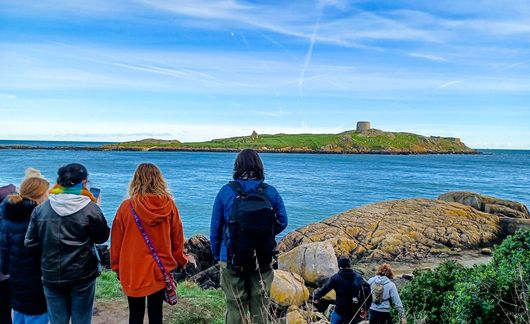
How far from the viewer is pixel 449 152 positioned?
188125mm

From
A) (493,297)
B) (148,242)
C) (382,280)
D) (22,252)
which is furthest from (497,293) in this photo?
(22,252)

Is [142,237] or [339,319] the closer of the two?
[142,237]

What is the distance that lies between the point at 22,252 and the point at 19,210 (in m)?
0.47

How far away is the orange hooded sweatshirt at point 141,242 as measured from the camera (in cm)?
476

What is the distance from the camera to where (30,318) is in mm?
4938

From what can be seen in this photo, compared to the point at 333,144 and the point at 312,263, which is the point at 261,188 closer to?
the point at 312,263

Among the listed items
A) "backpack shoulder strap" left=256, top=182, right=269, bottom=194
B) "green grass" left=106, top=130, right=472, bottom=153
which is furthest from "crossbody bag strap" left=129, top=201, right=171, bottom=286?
"green grass" left=106, top=130, right=472, bottom=153

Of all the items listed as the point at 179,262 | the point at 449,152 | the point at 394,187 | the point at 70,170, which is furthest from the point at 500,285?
the point at 449,152

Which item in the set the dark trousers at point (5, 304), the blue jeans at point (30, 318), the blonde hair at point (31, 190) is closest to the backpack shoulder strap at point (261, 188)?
the blonde hair at point (31, 190)

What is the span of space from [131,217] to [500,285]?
423 centimetres

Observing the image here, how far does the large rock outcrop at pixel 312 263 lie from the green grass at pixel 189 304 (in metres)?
5.13

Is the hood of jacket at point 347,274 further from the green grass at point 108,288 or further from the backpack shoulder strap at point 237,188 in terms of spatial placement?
the green grass at point 108,288

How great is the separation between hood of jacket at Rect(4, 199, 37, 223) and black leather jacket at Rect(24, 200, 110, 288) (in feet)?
1.01

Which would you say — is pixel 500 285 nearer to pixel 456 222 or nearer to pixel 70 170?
pixel 70 170
